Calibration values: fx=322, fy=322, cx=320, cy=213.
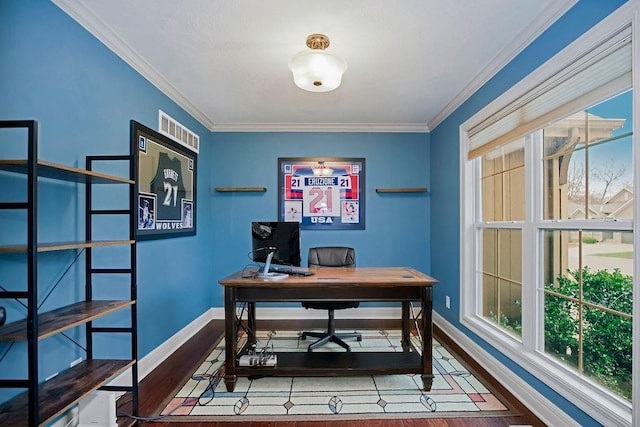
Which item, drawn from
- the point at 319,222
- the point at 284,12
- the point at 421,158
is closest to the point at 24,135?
the point at 284,12

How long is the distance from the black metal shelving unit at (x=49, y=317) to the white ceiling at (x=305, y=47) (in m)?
0.90

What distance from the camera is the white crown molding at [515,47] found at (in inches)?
71.6

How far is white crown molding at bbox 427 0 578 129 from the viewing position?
1817 millimetres

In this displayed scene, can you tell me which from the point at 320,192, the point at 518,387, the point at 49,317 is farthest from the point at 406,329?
the point at 49,317

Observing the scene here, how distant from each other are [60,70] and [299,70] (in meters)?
1.36

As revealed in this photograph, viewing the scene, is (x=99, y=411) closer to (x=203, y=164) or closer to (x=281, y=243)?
(x=281, y=243)

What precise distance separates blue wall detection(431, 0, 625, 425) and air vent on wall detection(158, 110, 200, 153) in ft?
9.16

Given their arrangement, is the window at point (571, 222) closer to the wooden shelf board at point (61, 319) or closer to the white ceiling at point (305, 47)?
the white ceiling at point (305, 47)

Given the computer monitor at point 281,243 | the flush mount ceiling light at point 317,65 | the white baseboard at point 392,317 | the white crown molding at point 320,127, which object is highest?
the white crown molding at point 320,127

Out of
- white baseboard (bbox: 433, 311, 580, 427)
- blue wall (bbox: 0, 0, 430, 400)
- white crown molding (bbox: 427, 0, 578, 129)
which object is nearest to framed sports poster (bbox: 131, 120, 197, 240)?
blue wall (bbox: 0, 0, 430, 400)

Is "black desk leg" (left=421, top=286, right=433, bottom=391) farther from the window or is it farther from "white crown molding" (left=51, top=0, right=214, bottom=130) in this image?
"white crown molding" (left=51, top=0, right=214, bottom=130)

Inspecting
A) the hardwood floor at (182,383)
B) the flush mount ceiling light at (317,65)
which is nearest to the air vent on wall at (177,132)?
the flush mount ceiling light at (317,65)

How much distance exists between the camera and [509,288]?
2.57 metres

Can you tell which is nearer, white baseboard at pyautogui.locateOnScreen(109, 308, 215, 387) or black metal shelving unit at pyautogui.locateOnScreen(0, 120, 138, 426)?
black metal shelving unit at pyautogui.locateOnScreen(0, 120, 138, 426)
